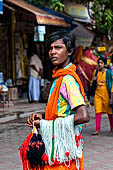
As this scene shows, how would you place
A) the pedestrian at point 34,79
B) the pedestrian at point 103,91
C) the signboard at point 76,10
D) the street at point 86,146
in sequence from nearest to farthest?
1. the street at point 86,146
2. the pedestrian at point 103,91
3. the pedestrian at point 34,79
4. the signboard at point 76,10

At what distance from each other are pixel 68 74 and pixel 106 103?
5.55 meters

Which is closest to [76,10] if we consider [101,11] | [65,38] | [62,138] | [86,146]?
[101,11]

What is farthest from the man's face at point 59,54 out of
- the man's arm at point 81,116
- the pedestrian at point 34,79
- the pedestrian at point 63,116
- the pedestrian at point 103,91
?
the pedestrian at point 34,79

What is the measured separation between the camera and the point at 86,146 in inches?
280

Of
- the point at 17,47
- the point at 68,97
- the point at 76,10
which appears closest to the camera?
the point at 68,97

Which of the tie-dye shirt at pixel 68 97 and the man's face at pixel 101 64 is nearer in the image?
the tie-dye shirt at pixel 68 97

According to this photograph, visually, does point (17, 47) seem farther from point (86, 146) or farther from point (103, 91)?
point (86, 146)

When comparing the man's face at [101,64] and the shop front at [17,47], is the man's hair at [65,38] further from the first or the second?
the shop front at [17,47]

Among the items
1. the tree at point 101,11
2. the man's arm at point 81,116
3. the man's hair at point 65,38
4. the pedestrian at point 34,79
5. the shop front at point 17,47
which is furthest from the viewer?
the shop front at point 17,47

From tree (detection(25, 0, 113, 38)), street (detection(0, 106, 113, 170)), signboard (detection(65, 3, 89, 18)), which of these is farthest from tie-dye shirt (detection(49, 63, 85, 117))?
signboard (detection(65, 3, 89, 18))

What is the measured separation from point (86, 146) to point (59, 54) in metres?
4.14

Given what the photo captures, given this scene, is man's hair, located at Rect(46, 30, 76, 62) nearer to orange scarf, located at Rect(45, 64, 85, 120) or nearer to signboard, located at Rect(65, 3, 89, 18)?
orange scarf, located at Rect(45, 64, 85, 120)

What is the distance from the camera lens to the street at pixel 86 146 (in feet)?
19.0

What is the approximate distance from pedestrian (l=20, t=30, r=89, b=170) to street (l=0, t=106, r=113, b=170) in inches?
100
